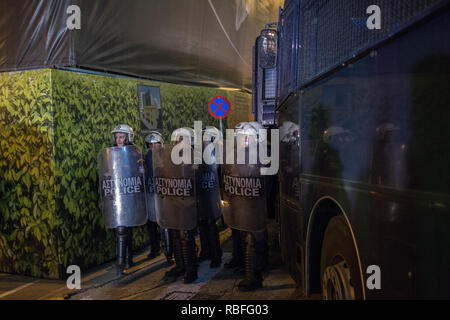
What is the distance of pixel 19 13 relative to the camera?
6461mm

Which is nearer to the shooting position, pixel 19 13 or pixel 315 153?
pixel 315 153

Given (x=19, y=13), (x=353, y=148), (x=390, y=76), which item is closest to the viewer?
(x=390, y=76)

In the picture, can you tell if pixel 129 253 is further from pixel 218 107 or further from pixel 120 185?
pixel 218 107

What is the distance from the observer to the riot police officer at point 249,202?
4.88m

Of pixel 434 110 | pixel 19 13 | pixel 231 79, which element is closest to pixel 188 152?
pixel 19 13

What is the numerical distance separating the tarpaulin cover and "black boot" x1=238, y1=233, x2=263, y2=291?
3741mm

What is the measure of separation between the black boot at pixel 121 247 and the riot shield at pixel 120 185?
12cm

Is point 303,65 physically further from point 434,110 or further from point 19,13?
point 19,13

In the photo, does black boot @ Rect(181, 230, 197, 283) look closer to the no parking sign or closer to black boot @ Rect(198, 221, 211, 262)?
black boot @ Rect(198, 221, 211, 262)

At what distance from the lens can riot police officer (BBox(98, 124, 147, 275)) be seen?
19.6ft

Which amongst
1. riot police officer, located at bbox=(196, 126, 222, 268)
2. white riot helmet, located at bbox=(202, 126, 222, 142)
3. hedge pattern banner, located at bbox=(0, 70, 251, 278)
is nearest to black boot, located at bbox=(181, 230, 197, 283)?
riot police officer, located at bbox=(196, 126, 222, 268)

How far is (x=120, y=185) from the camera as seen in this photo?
6.00 meters

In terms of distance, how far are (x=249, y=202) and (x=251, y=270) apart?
88 centimetres

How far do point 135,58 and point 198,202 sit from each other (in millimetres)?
3515
